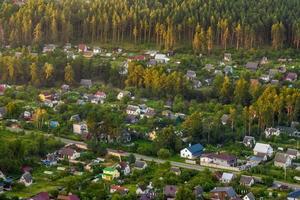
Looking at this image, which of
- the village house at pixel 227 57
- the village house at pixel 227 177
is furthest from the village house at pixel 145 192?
the village house at pixel 227 57

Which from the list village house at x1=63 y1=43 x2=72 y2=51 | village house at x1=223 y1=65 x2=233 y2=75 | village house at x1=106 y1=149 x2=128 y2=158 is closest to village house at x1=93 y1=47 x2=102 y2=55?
village house at x1=63 y1=43 x2=72 y2=51

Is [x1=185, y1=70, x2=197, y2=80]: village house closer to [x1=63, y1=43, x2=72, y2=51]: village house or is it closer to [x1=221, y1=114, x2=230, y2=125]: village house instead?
[x1=221, y1=114, x2=230, y2=125]: village house

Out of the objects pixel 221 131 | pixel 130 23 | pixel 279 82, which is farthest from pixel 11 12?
pixel 221 131

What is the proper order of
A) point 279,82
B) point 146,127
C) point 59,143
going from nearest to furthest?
point 59,143 → point 146,127 → point 279,82

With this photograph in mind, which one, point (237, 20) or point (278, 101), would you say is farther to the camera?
point (237, 20)

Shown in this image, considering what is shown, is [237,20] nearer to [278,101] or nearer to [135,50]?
[135,50]
